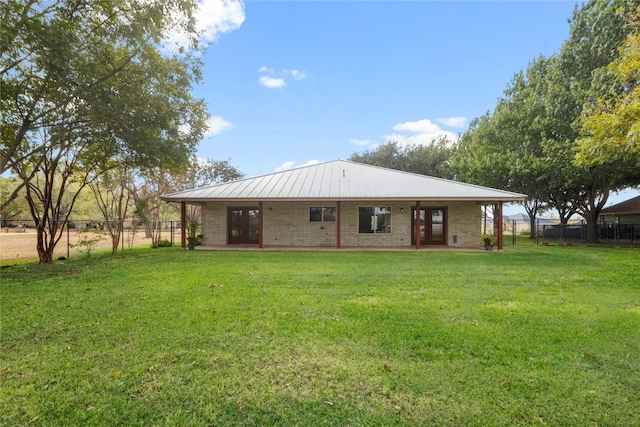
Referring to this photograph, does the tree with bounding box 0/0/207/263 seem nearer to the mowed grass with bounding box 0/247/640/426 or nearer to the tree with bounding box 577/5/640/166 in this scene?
the mowed grass with bounding box 0/247/640/426

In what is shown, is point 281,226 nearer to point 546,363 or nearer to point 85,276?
point 85,276

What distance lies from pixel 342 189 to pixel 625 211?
853 inches

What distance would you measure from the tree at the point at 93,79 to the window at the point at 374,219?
8.09 metres

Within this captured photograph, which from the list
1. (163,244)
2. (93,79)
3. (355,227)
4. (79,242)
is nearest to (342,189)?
(355,227)

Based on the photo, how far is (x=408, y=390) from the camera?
9.04ft

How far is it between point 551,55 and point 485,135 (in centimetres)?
554

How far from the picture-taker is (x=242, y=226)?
15.9 metres

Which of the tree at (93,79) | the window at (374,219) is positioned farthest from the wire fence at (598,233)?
the tree at (93,79)

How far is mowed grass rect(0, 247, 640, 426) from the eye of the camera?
2500mm

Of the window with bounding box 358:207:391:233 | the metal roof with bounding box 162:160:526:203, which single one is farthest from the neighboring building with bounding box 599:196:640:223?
the window with bounding box 358:207:391:233

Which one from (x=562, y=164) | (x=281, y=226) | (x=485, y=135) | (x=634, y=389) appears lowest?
(x=634, y=389)

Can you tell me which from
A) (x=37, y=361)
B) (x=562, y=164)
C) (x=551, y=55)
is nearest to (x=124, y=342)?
(x=37, y=361)

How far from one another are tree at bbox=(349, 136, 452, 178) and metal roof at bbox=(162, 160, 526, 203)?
12.7 meters

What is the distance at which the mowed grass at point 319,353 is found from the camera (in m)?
2.50
